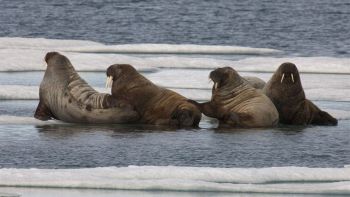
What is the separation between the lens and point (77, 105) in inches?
568

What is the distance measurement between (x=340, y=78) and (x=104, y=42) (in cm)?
889

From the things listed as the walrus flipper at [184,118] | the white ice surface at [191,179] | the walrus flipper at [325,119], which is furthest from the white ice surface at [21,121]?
the white ice surface at [191,179]

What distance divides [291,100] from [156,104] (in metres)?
1.62

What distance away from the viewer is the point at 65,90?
1459 centimetres

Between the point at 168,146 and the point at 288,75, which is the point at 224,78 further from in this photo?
the point at 168,146

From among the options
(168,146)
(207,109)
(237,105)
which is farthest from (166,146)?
(237,105)

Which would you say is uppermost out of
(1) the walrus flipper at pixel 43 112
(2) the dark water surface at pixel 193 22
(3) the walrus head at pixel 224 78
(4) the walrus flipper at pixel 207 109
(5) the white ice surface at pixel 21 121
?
(3) the walrus head at pixel 224 78

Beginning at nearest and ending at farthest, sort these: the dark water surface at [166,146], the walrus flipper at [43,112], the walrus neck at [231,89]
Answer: the dark water surface at [166,146], the walrus flipper at [43,112], the walrus neck at [231,89]

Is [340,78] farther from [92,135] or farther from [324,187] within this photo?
[324,187]

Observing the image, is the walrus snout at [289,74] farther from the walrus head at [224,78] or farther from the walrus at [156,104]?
the walrus at [156,104]

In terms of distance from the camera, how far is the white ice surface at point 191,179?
1040cm

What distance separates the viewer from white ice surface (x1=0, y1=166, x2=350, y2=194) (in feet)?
34.1

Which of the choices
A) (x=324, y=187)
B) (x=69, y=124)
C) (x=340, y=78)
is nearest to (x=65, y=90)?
(x=69, y=124)

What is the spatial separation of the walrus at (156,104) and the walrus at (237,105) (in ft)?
0.71
